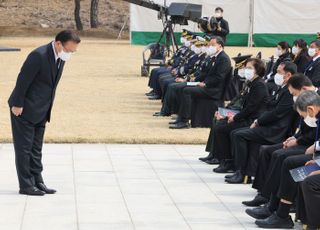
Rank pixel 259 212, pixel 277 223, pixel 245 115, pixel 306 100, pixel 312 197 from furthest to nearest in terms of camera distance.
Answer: pixel 245 115
pixel 259 212
pixel 277 223
pixel 306 100
pixel 312 197

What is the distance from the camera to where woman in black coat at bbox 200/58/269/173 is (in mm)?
8406

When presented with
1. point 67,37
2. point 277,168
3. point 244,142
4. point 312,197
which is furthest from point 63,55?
point 312,197

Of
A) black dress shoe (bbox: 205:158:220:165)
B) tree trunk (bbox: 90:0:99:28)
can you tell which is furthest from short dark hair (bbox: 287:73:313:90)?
tree trunk (bbox: 90:0:99:28)

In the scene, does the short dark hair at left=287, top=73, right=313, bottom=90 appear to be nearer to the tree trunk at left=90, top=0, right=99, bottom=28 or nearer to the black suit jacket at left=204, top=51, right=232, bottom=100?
the black suit jacket at left=204, top=51, right=232, bottom=100

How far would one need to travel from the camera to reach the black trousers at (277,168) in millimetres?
6672

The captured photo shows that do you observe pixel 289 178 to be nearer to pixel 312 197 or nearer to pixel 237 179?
pixel 312 197

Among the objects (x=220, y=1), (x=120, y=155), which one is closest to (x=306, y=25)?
(x=220, y=1)

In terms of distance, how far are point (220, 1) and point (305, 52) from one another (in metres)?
19.2

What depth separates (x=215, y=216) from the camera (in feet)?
22.1

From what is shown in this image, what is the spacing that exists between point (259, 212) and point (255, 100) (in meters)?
2.01

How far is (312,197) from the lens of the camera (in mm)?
5828

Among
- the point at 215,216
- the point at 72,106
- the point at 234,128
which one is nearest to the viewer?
the point at 215,216

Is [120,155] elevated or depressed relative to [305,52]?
depressed

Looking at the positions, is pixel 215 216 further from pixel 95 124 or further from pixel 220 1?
pixel 220 1
